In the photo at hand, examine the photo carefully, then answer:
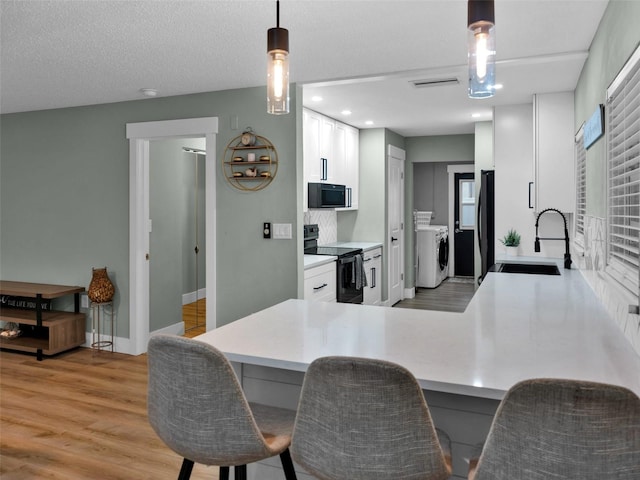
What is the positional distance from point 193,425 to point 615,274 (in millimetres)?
1864

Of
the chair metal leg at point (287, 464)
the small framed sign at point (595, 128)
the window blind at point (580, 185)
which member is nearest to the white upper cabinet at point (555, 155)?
the window blind at point (580, 185)

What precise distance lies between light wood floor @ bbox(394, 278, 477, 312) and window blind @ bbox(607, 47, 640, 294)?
4.37 m

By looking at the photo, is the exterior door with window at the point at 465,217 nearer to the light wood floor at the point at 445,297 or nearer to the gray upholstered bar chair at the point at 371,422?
the light wood floor at the point at 445,297

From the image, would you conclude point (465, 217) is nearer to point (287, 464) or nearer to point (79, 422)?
point (79, 422)

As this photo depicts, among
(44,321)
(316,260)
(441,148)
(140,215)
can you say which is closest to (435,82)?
(316,260)

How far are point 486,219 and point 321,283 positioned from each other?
1970mm

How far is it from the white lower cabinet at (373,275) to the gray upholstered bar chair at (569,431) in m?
4.87

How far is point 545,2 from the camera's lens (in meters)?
2.45

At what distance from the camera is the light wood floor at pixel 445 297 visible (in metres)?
6.97

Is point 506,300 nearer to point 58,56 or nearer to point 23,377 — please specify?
point 58,56

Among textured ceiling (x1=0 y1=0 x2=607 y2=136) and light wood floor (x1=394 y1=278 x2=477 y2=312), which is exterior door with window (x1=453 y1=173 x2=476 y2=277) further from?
textured ceiling (x1=0 y1=0 x2=607 y2=136)

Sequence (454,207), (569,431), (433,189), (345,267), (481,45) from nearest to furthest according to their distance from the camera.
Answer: (569,431)
(481,45)
(345,267)
(454,207)
(433,189)

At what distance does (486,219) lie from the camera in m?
5.44

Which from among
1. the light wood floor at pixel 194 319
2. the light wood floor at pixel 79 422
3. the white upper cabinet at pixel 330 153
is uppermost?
the white upper cabinet at pixel 330 153
